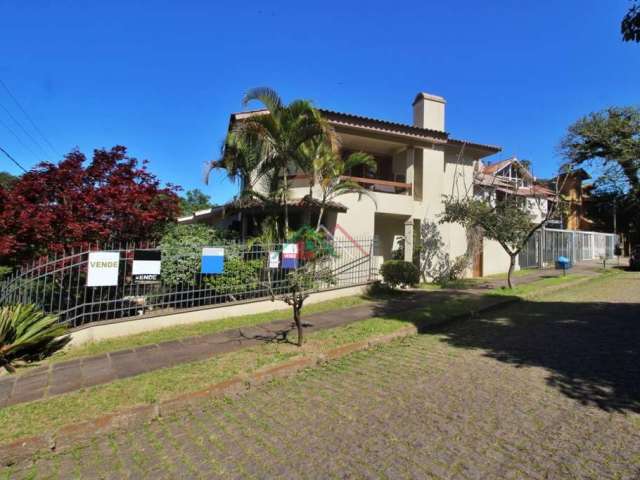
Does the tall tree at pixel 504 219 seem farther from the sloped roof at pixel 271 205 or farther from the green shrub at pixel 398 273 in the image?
the sloped roof at pixel 271 205

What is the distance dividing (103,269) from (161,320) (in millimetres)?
1454

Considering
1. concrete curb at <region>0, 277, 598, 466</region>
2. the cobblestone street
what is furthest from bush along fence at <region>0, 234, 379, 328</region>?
the cobblestone street

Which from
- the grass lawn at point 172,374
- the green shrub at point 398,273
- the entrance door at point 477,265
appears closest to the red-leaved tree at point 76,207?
the grass lawn at point 172,374

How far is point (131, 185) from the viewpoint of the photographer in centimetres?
743

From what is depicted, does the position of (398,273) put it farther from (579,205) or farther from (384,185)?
(579,205)

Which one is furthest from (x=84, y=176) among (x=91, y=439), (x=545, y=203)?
(x=545, y=203)

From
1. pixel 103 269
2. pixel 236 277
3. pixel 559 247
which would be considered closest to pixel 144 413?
pixel 103 269

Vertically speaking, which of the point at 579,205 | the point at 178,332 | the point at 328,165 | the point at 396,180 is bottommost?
the point at 178,332

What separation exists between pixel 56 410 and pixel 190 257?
4370mm

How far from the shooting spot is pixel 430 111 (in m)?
14.9

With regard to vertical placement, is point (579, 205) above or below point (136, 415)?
above

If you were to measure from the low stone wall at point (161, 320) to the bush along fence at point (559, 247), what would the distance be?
14.6m

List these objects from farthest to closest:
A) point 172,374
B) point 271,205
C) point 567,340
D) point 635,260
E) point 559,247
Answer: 1. point 559,247
2. point 635,260
3. point 271,205
4. point 567,340
5. point 172,374

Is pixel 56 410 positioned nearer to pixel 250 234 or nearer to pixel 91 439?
pixel 91 439
